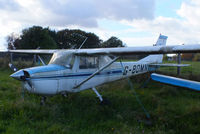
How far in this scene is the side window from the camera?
6.06 meters

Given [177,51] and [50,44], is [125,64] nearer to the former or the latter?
[177,51]

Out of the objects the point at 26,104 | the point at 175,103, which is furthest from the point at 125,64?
the point at 26,104

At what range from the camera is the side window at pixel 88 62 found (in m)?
6.06

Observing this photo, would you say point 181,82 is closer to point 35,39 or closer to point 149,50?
point 149,50

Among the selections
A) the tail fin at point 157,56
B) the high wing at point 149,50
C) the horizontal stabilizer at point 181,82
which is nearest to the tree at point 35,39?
the tail fin at point 157,56

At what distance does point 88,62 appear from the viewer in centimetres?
621

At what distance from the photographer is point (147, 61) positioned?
28.5 ft

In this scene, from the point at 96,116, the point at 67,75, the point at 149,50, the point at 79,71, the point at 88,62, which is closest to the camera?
the point at 149,50

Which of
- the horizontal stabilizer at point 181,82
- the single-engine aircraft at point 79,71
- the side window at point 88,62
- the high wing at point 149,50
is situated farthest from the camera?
the side window at point 88,62

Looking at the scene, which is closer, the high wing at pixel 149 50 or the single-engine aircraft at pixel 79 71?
the high wing at pixel 149 50

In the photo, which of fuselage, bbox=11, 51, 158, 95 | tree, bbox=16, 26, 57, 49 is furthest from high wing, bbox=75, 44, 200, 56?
tree, bbox=16, 26, 57, 49

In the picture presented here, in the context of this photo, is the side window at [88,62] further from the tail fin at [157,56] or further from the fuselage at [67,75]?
the tail fin at [157,56]

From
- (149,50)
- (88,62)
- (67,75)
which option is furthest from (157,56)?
(67,75)

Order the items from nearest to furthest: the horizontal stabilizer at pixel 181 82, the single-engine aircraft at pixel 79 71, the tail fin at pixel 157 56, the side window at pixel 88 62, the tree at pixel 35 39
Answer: the horizontal stabilizer at pixel 181 82, the single-engine aircraft at pixel 79 71, the side window at pixel 88 62, the tail fin at pixel 157 56, the tree at pixel 35 39
